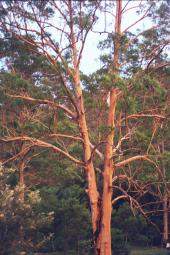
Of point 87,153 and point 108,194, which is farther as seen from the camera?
point 87,153

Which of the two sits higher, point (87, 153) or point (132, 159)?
point (87, 153)

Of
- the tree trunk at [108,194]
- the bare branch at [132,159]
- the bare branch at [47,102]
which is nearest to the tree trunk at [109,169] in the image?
the tree trunk at [108,194]

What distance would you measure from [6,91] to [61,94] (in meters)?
1.50

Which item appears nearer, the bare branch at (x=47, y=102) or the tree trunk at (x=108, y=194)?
the tree trunk at (x=108, y=194)

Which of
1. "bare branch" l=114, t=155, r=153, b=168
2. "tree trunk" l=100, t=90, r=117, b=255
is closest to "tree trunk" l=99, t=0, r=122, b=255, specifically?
"tree trunk" l=100, t=90, r=117, b=255

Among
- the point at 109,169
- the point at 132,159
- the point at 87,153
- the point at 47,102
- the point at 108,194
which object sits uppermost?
the point at 47,102

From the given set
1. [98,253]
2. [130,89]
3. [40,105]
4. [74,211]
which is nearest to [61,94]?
[40,105]

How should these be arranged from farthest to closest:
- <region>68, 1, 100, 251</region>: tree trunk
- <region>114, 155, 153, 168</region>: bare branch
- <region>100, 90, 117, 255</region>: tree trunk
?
<region>114, 155, 153, 168</region>: bare branch
<region>68, 1, 100, 251</region>: tree trunk
<region>100, 90, 117, 255</region>: tree trunk

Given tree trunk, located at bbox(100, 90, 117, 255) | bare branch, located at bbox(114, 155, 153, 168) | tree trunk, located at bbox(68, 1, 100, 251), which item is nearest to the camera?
tree trunk, located at bbox(100, 90, 117, 255)

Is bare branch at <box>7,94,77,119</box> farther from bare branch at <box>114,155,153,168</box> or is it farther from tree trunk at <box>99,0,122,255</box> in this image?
bare branch at <box>114,155,153,168</box>

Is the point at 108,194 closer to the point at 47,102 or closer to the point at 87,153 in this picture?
the point at 87,153

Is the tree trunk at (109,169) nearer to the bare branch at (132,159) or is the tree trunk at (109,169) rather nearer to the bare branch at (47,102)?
the bare branch at (132,159)

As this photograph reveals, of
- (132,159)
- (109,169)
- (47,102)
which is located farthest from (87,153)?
(47,102)

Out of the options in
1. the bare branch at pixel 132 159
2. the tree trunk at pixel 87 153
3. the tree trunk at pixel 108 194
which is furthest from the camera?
the bare branch at pixel 132 159
